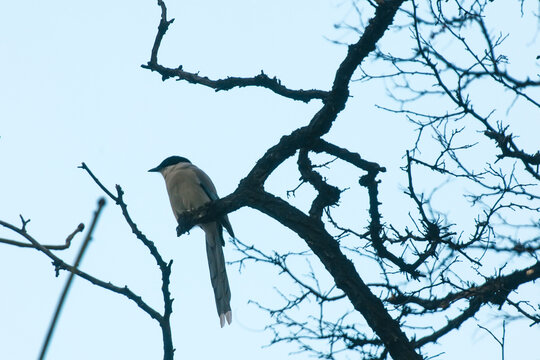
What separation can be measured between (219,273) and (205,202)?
86 cm

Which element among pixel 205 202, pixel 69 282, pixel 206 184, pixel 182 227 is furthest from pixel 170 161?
pixel 69 282

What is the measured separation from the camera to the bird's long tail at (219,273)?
259 inches

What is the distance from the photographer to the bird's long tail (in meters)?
6.58

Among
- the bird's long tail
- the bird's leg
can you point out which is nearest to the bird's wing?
the bird's long tail

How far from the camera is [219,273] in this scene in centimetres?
698

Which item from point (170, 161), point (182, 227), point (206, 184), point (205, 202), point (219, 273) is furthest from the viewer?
point (170, 161)

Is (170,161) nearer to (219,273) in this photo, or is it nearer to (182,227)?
(219,273)

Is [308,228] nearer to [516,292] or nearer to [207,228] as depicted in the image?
[516,292]

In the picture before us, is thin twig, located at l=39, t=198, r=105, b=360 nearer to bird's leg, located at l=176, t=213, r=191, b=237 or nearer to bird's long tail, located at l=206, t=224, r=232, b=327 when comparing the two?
bird's leg, located at l=176, t=213, r=191, b=237

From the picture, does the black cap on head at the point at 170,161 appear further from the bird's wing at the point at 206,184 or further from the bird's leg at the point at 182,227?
the bird's leg at the point at 182,227

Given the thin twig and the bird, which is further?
the bird

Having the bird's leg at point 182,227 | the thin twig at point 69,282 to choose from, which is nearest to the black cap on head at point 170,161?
the bird's leg at point 182,227

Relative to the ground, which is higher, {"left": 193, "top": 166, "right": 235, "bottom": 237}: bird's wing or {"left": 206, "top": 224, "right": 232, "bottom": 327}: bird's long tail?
{"left": 193, "top": 166, "right": 235, "bottom": 237}: bird's wing

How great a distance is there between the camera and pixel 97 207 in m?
1.26
